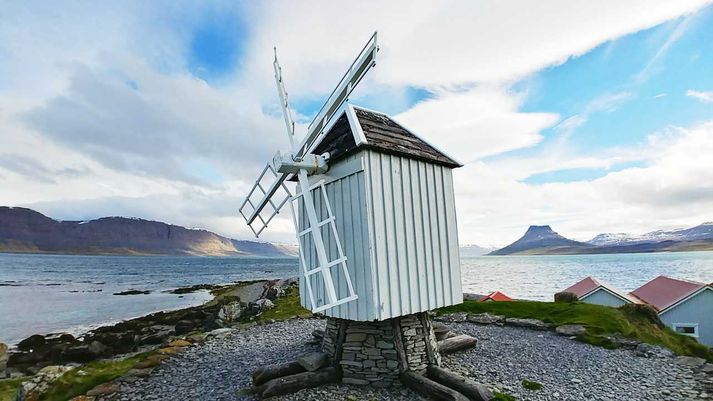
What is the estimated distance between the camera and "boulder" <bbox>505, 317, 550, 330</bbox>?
14062 mm

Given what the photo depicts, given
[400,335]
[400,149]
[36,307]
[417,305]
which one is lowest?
[36,307]

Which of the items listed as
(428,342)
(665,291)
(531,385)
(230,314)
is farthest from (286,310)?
(665,291)

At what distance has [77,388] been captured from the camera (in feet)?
29.4

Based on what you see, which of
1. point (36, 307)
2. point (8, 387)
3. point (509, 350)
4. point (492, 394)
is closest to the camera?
point (492, 394)

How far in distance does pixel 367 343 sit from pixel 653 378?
7.08 metres

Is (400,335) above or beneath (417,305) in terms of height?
beneath

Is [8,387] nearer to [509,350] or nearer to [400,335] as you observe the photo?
[400,335]

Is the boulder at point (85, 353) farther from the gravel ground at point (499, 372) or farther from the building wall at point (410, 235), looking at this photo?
the building wall at point (410, 235)

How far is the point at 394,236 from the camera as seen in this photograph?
8.17 meters

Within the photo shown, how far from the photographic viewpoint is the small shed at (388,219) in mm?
7887

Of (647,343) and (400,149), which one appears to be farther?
(647,343)

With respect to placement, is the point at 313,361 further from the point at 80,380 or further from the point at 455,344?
the point at 80,380

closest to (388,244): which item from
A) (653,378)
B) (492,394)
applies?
(492,394)

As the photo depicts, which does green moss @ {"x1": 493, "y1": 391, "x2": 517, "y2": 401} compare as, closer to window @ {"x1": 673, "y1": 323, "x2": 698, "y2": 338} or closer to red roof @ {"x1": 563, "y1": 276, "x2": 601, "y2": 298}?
red roof @ {"x1": 563, "y1": 276, "x2": 601, "y2": 298}
